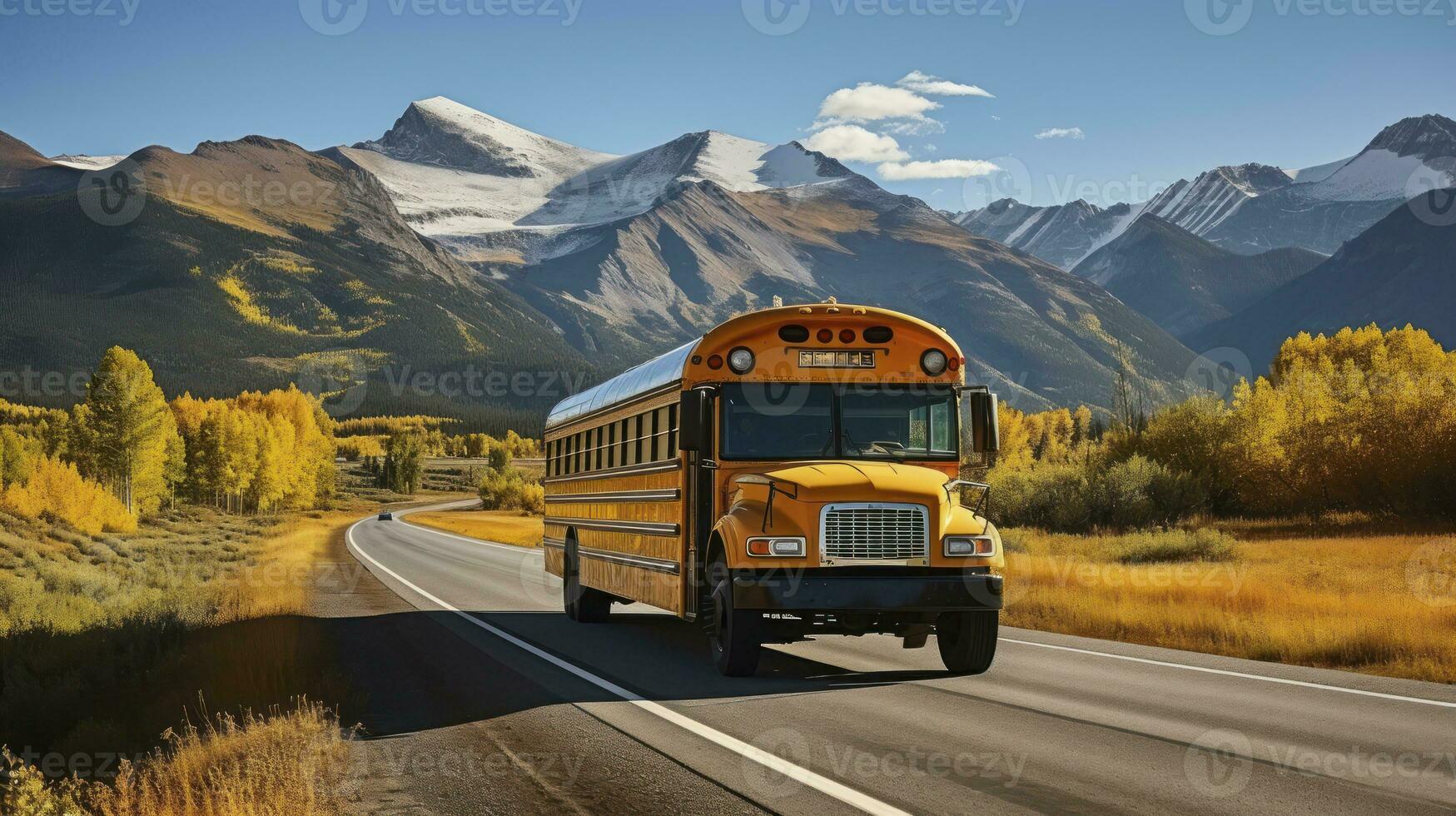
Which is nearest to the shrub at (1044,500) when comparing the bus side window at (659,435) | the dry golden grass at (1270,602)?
the dry golden grass at (1270,602)

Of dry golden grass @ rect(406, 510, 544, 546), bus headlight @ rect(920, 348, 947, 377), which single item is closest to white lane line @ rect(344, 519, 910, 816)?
bus headlight @ rect(920, 348, 947, 377)

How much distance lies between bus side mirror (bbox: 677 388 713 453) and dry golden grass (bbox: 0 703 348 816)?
14.0 feet

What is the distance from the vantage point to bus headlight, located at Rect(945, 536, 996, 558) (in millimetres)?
11539

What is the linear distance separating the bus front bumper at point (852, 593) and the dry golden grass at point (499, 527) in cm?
3453

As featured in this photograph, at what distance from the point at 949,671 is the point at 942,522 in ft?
6.34

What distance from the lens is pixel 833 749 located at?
8.65 meters

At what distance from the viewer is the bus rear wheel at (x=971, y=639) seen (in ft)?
40.6

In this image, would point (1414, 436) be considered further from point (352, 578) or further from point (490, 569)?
point (352, 578)

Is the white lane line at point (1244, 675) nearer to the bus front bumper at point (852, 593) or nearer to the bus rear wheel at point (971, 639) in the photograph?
the bus rear wheel at point (971, 639)

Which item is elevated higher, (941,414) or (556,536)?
(941,414)

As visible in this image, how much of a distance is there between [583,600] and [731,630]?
24.8 ft

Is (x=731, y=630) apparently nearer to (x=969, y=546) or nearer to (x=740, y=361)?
(x=969, y=546)

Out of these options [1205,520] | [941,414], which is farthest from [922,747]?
[1205,520]

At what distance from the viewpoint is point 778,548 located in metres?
11.4
